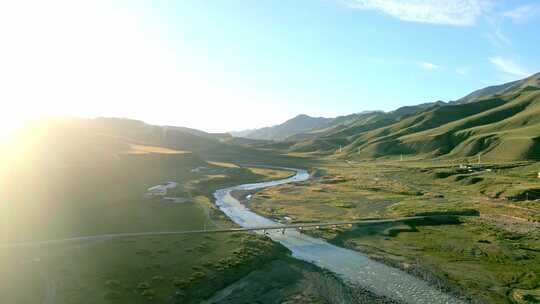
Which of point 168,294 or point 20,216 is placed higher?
point 20,216

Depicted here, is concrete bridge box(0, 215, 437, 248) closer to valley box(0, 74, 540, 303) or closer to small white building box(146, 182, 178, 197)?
valley box(0, 74, 540, 303)

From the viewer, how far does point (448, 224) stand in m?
95.2

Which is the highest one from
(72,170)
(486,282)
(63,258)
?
(72,170)

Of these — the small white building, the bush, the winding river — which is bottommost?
the winding river

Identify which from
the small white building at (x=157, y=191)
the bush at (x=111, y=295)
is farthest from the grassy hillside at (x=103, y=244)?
the small white building at (x=157, y=191)

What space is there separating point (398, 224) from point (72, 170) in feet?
276

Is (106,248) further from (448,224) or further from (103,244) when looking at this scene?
(448,224)

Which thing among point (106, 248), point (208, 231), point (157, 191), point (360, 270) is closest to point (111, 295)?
point (106, 248)

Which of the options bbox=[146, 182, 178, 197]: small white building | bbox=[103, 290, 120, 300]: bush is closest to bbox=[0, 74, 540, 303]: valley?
bbox=[103, 290, 120, 300]: bush

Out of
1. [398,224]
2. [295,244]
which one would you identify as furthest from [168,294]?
[398,224]

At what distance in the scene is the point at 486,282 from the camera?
58.9 m

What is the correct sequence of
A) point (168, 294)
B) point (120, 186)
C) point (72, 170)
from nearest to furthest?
point (168, 294) → point (72, 170) → point (120, 186)

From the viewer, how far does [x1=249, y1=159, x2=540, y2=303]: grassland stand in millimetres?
61406

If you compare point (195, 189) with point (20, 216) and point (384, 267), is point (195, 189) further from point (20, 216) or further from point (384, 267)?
point (384, 267)
